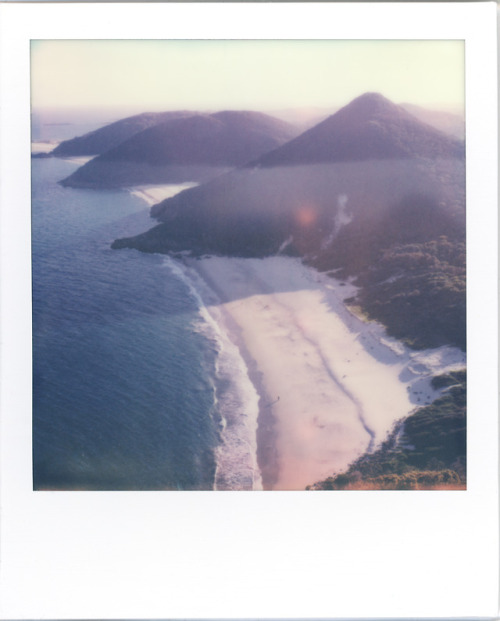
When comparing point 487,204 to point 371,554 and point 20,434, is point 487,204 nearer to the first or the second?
point 371,554

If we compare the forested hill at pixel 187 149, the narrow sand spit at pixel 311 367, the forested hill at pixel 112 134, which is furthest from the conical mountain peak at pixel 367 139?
the narrow sand spit at pixel 311 367

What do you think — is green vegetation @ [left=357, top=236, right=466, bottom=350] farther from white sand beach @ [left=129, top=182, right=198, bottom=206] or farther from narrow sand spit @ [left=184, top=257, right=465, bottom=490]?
white sand beach @ [left=129, top=182, right=198, bottom=206]

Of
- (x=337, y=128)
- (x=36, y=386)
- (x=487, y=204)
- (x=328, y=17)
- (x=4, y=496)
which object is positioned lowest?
(x=4, y=496)

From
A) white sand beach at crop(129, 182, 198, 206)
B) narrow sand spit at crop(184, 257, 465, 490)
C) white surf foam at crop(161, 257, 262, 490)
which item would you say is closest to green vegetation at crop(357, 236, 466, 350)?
narrow sand spit at crop(184, 257, 465, 490)

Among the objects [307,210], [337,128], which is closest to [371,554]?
[307,210]

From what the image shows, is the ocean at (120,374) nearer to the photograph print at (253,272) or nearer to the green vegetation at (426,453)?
the photograph print at (253,272)
